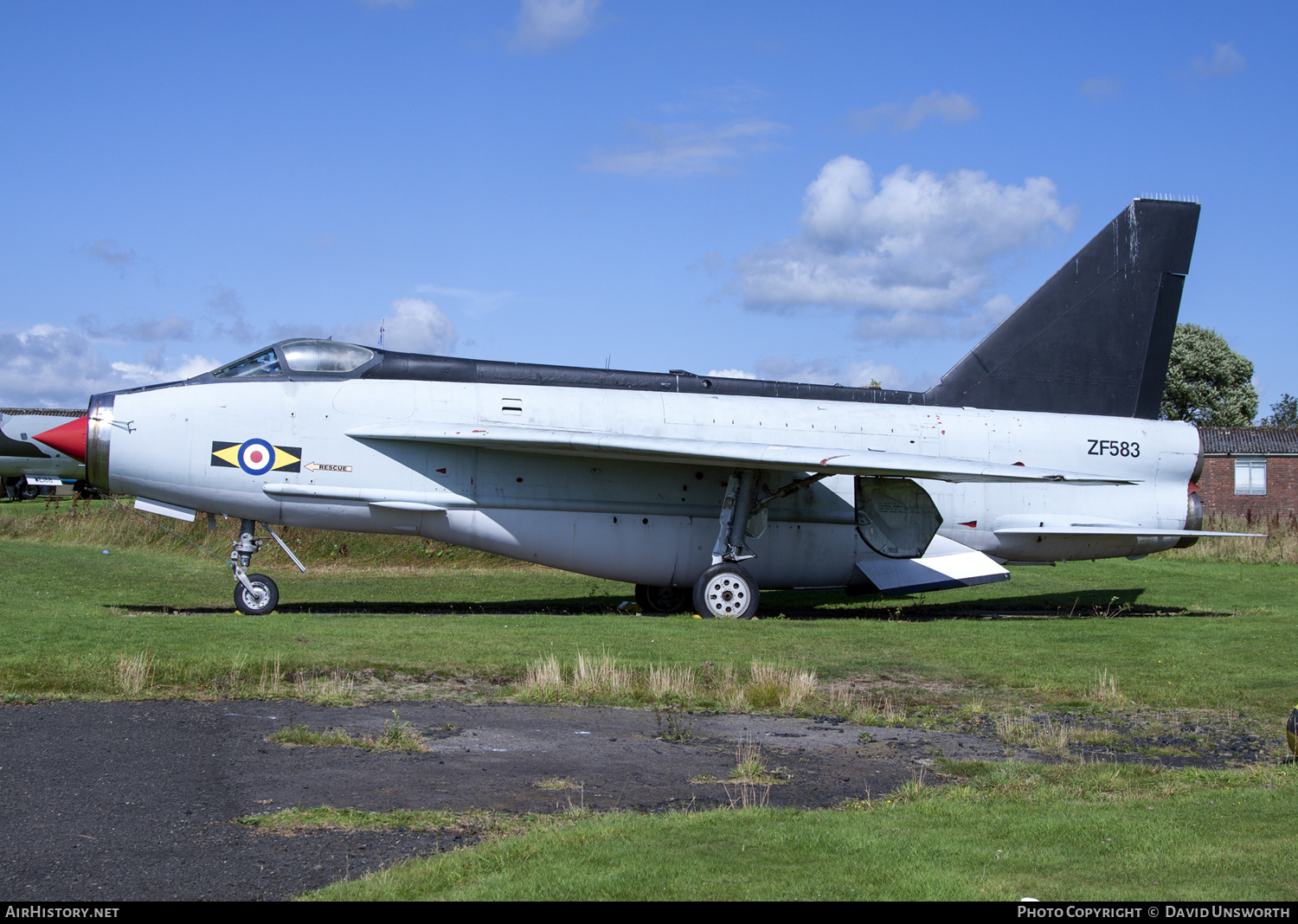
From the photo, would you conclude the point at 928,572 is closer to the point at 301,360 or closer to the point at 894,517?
the point at 894,517

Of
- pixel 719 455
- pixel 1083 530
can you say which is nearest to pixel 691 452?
pixel 719 455

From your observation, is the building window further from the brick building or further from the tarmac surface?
the tarmac surface

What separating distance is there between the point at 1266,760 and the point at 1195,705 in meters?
2.20

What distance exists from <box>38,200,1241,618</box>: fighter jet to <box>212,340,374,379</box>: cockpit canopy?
28 millimetres

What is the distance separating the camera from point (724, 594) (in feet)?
52.2

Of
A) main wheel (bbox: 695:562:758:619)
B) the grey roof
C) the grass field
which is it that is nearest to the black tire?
the grass field

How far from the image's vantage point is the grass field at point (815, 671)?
5012 millimetres

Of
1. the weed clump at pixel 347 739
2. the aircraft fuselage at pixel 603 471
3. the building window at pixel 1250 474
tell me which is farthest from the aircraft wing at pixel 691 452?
the building window at pixel 1250 474

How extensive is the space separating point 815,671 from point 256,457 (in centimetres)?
830

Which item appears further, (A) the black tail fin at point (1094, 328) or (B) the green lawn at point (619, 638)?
(A) the black tail fin at point (1094, 328)

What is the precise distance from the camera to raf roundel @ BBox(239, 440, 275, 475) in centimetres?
1484

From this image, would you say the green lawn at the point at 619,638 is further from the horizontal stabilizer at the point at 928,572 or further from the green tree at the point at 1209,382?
the green tree at the point at 1209,382

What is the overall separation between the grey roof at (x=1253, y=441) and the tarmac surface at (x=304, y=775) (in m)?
42.2

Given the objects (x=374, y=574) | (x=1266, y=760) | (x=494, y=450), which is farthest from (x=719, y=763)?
(x=374, y=574)
